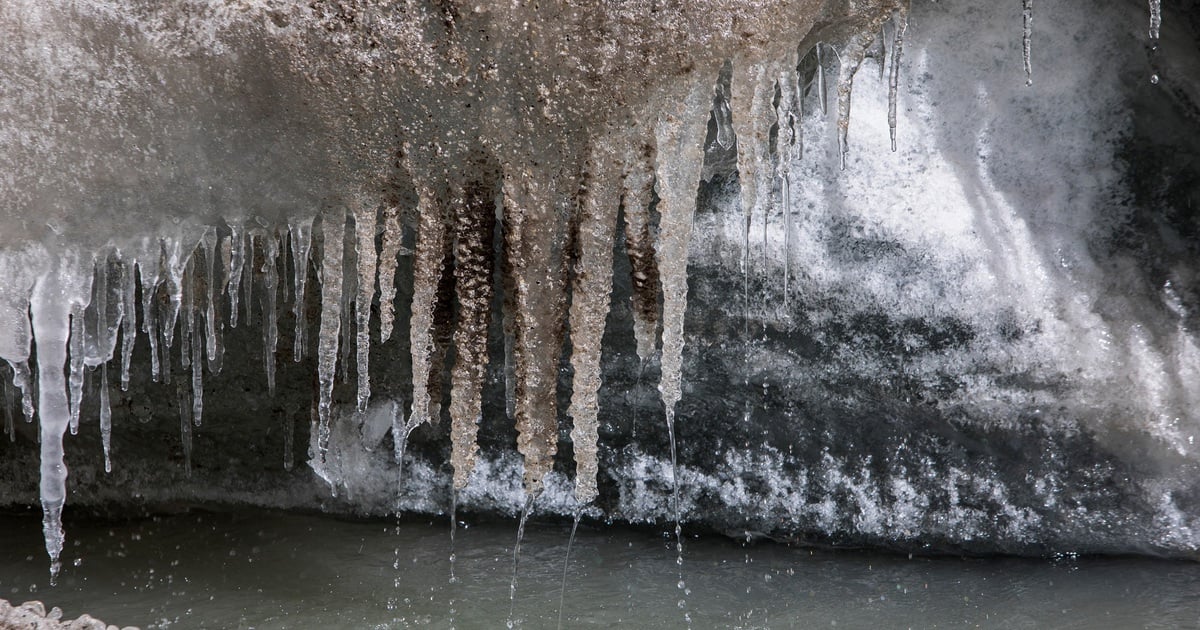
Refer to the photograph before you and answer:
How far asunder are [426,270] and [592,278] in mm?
393

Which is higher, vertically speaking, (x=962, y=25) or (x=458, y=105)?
(x=962, y=25)

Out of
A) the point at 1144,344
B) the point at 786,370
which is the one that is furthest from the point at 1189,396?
the point at 786,370

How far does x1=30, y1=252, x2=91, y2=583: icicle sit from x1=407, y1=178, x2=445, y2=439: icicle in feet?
2.56

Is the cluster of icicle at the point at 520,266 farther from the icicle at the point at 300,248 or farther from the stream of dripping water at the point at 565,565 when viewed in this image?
the stream of dripping water at the point at 565,565

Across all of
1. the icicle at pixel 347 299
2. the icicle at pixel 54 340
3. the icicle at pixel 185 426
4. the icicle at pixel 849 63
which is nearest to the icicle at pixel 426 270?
the icicle at pixel 347 299

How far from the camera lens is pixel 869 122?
10.1 ft

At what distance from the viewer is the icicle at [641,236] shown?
89.6 inches

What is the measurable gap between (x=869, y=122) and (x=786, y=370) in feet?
2.70

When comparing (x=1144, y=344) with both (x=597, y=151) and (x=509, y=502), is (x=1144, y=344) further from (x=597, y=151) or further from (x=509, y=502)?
(x=509, y=502)

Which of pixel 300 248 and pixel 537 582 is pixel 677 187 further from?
pixel 537 582

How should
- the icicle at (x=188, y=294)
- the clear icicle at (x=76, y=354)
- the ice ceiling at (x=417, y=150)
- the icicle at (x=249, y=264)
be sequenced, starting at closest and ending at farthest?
1. the ice ceiling at (x=417, y=150)
2. the clear icicle at (x=76, y=354)
3. the icicle at (x=249, y=264)
4. the icicle at (x=188, y=294)

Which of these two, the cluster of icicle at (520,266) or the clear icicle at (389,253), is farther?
the clear icicle at (389,253)

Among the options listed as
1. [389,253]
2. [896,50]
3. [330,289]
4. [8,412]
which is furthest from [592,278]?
[8,412]

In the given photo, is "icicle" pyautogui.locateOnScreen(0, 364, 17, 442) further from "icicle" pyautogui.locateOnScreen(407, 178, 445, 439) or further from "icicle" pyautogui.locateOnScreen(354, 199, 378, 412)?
"icicle" pyautogui.locateOnScreen(407, 178, 445, 439)
